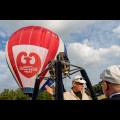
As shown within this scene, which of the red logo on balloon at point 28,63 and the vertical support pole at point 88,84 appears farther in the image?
the red logo on balloon at point 28,63

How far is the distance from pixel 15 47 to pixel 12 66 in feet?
2.71

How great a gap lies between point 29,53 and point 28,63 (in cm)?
47

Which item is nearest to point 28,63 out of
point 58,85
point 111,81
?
point 111,81

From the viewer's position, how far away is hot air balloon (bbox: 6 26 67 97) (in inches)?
427

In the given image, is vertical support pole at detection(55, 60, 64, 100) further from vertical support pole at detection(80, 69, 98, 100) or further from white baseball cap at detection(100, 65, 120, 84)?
white baseball cap at detection(100, 65, 120, 84)

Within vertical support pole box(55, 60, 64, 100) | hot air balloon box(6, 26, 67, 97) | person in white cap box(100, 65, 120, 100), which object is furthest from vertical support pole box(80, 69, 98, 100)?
hot air balloon box(6, 26, 67, 97)

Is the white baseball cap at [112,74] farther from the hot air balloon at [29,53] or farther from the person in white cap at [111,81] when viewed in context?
the hot air balloon at [29,53]

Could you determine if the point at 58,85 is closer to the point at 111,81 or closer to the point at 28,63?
the point at 111,81

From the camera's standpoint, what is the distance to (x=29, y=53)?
1115 centimetres

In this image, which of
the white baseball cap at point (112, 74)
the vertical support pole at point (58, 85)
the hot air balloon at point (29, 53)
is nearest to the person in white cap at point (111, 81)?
the white baseball cap at point (112, 74)

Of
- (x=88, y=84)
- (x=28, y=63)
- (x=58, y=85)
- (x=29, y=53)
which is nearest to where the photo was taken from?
Result: (x=58, y=85)

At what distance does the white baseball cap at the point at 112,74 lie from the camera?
1.45m
